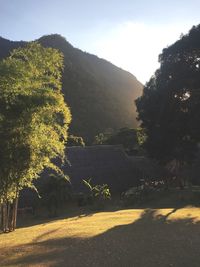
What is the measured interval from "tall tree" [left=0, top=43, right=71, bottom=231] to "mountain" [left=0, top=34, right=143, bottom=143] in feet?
178

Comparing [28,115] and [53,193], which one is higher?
[28,115]

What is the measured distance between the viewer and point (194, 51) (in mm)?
32406

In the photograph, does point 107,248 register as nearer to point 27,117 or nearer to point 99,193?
point 27,117

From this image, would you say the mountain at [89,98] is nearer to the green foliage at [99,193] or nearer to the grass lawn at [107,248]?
the green foliage at [99,193]

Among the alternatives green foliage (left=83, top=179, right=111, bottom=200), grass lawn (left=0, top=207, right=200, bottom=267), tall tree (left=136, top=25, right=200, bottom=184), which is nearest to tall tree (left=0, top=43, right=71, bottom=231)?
grass lawn (left=0, top=207, right=200, bottom=267)

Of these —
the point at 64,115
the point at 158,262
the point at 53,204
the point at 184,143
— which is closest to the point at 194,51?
the point at 184,143

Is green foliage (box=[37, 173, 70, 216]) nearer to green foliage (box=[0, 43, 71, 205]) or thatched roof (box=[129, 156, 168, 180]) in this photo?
green foliage (box=[0, 43, 71, 205])

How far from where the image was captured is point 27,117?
14.2 m

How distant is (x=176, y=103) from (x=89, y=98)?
2179 inches

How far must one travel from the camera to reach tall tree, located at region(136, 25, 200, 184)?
3134 centimetres

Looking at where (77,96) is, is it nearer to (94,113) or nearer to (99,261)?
(94,113)

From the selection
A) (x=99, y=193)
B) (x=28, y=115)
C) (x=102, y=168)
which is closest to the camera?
(x=28, y=115)

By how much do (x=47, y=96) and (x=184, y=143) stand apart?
20.8 metres

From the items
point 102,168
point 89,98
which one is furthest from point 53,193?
point 89,98
